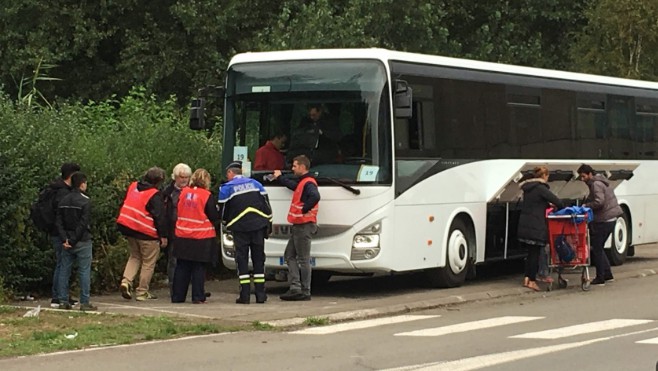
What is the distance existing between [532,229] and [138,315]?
6216 millimetres

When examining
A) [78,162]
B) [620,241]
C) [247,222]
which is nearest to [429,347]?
[247,222]

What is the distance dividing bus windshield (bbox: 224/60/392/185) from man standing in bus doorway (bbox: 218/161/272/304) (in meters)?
A: 1.06

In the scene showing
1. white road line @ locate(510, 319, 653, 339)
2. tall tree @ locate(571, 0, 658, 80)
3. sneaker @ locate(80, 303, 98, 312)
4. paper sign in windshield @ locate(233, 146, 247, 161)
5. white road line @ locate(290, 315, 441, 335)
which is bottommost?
white road line @ locate(290, 315, 441, 335)

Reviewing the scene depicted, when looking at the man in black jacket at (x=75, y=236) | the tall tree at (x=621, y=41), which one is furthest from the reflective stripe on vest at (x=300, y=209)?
the tall tree at (x=621, y=41)

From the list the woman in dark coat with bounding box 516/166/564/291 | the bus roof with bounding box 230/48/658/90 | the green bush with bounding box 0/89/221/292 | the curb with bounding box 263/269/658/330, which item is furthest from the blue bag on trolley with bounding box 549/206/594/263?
the green bush with bounding box 0/89/221/292

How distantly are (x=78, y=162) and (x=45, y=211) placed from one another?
212cm

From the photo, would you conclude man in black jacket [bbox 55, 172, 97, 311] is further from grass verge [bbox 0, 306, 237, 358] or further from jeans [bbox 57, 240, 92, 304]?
grass verge [bbox 0, 306, 237, 358]

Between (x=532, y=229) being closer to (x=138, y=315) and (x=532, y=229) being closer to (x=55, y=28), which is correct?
(x=138, y=315)

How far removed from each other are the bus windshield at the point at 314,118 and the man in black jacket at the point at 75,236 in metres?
2.91

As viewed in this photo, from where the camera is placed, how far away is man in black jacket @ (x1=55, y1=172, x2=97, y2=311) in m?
15.0

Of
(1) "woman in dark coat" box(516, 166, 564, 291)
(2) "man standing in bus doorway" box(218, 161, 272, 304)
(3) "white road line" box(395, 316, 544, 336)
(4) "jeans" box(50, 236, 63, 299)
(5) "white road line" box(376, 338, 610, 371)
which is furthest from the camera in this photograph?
(1) "woman in dark coat" box(516, 166, 564, 291)

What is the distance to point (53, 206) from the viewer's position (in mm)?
15180

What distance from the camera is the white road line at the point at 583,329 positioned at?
41.9 ft

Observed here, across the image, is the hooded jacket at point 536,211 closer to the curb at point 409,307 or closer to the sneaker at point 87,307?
the curb at point 409,307
